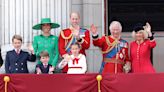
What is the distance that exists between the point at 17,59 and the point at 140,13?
4.05m

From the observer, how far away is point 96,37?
942 centimetres

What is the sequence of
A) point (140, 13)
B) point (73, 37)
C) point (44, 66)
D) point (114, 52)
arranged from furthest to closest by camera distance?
point (140, 13), point (73, 37), point (114, 52), point (44, 66)

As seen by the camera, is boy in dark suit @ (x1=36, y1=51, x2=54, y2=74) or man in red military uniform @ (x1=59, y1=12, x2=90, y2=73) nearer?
boy in dark suit @ (x1=36, y1=51, x2=54, y2=74)

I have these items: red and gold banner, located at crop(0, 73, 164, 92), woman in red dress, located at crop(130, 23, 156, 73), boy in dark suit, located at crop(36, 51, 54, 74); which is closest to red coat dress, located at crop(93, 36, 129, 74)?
woman in red dress, located at crop(130, 23, 156, 73)

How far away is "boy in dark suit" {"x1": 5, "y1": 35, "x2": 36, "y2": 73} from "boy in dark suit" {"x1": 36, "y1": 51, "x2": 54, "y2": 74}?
238mm

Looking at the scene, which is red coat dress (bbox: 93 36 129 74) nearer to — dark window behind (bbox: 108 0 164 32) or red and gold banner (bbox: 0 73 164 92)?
red and gold banner (bbox: 0 73 164 92)

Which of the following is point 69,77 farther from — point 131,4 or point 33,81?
point 131,4

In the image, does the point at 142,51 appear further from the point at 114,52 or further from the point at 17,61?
the point at 17,61

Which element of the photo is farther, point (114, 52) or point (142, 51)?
point (114, 52)

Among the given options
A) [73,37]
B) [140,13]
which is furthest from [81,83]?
Result: [140,13]

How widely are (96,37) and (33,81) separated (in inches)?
52.3

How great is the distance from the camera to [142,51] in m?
9.49

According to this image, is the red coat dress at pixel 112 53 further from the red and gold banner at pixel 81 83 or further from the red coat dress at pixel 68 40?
the red and gold banner at pixel 81 83

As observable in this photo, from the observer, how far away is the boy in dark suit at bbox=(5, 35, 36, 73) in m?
9.59
